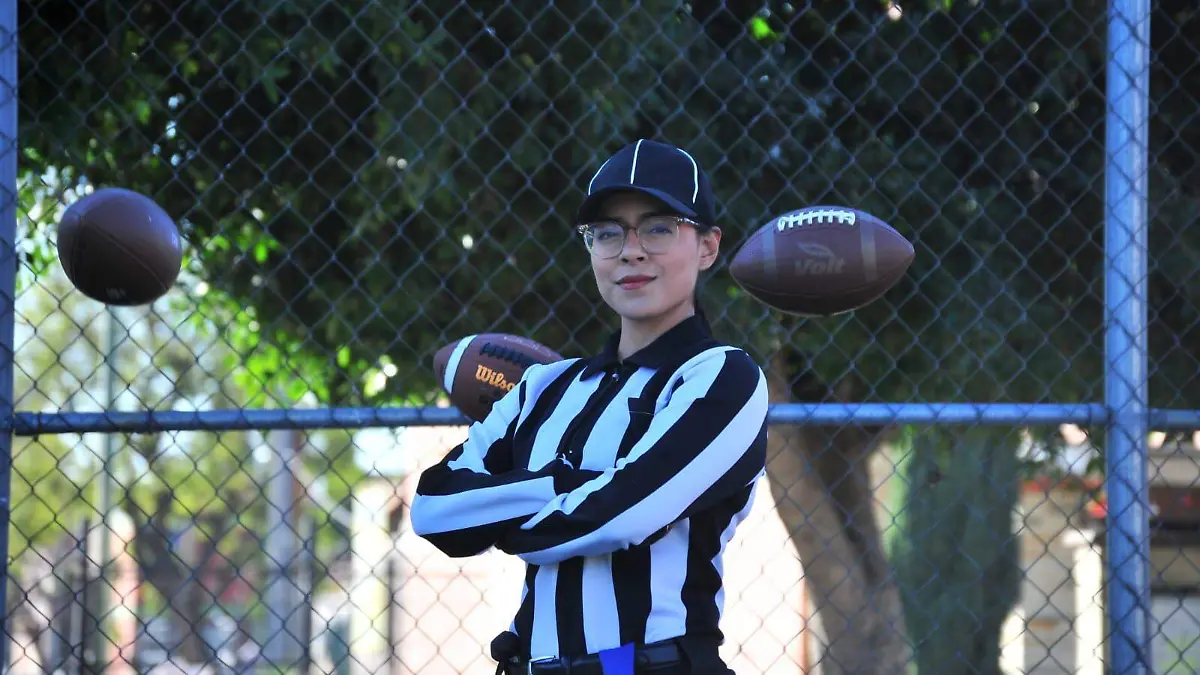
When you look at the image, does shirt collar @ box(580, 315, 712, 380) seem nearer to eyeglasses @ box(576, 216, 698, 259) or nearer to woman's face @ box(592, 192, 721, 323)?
woman's face @ box(592, 192, 721, 323)

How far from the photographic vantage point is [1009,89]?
13.2ft

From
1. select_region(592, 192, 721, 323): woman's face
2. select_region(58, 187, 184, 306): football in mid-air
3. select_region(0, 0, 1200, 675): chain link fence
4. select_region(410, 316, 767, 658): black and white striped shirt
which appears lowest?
select_region(410, 316, 767, 658): black and white striped shirt

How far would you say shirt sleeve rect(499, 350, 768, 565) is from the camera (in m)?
1.96

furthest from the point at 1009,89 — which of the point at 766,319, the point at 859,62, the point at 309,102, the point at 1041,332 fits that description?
the point at 309,102

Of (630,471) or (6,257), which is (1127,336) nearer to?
(630,471)

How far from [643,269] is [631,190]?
0.13 metres

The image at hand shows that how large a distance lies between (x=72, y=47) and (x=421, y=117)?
105 cm

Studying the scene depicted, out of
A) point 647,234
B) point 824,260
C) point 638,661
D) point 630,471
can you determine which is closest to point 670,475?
point 630,471

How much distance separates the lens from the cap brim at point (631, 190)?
7.06 ft

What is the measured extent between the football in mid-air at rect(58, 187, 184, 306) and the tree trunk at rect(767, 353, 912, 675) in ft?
7.96

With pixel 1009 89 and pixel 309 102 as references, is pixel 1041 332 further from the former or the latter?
pixel 309 102

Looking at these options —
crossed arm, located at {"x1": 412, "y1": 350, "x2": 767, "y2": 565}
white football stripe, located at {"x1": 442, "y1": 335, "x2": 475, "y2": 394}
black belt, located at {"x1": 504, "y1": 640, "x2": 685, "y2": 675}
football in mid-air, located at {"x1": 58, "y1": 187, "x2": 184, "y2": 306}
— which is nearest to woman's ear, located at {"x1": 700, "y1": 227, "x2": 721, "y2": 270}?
crossed arm, located at {"x1": 412, "y1": 350, "x2": 767, "y2": 565}

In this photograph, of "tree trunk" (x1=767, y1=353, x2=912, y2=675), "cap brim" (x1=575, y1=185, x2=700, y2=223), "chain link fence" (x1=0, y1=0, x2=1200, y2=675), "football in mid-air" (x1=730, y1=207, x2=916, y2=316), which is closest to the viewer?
"cap brim" (x1=575, y1=185, x2=700, y2=223)

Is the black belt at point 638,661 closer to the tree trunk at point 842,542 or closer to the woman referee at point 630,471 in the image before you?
the woman referee at point 630,471
